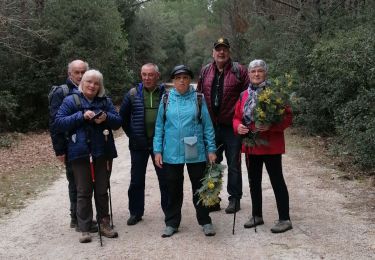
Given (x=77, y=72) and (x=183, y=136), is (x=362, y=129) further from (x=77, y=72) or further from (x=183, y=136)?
(x=77, y=72)

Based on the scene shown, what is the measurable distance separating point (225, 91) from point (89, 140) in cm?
183

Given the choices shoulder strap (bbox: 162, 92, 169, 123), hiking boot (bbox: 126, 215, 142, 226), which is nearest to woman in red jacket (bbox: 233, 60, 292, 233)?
shoulder strap (bbox: 162, 92, 169, 123)

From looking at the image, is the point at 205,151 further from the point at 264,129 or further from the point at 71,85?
the point at 71,85

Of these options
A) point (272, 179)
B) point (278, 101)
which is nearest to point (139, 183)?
point (272, 179)

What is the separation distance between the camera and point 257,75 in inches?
219

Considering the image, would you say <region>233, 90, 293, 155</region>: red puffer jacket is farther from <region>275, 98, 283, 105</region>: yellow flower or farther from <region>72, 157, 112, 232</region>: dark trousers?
<region>72, 157, 112, 232</region>: dark trousers

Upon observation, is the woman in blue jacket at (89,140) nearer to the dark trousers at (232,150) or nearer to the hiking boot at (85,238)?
the hiking boot at (85,238)

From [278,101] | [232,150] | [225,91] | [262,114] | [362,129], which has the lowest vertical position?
[362,129]

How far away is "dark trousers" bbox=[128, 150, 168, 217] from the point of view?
611cm

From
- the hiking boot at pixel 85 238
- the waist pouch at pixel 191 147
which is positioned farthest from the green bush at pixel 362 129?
the hiking boot at pixel 85 238

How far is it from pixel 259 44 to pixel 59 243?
1788cm

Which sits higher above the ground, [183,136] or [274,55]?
[274,55]

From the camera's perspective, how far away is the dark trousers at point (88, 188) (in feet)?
18.2

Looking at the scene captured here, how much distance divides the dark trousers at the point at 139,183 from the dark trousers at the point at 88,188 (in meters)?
0.55
